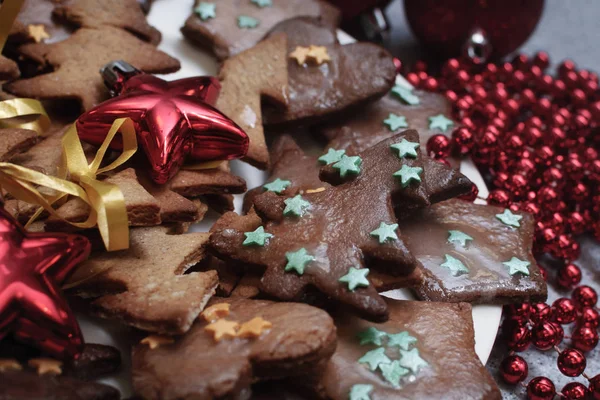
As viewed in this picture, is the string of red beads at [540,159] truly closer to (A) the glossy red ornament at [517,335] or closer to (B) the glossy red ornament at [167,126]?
(A) the glossy red ornament at [517,335]

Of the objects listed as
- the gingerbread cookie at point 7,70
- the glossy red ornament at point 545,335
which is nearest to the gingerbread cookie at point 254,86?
the gingerbread cookie at point 7,70

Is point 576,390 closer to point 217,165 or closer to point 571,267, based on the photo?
point 571,267

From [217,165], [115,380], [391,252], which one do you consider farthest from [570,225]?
[115,380]

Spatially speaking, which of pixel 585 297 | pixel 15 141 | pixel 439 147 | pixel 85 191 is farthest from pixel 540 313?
pixel 15 141

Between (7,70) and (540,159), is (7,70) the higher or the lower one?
the higher one

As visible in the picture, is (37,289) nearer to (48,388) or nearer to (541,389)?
(48,388)
